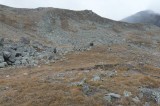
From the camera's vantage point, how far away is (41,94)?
89.2 ft

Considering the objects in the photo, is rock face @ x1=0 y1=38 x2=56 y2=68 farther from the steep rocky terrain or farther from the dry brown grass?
the dry brown grass

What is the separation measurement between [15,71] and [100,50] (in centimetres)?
2378

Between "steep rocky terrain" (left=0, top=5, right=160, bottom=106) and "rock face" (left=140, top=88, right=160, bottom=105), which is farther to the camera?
"rock face" (left=140, top=88, right=160, bottom=105)

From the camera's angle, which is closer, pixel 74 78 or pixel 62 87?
pixel 62 87

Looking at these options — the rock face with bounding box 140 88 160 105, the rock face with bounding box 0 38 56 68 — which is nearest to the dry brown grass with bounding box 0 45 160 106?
the rock face with bounding box 140 88 160 105

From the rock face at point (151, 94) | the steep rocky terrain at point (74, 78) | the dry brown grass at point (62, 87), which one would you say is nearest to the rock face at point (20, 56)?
the steep rocky terrain at point (74, 78)

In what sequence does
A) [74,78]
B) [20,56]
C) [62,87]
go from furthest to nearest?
[20,56]
[74,78]
[62,87]

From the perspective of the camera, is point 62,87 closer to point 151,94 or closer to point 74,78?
point 74,78

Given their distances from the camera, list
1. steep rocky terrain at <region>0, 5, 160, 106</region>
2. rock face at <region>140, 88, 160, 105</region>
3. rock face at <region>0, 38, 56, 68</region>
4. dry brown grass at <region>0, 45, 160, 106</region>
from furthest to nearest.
→ 1. rock face at <region>0, 38, 56, 68</region>
2. rock face at <region>140, 88, 160, 105</region>
3. steep rocky terrain at <region>0, 5, 160, 106</region>
4. dry brown grass at <region>0, 45, 160, 106</region>

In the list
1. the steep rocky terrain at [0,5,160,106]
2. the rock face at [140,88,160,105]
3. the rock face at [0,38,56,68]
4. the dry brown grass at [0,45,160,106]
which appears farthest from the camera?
the rock face at [0,38,56,68]

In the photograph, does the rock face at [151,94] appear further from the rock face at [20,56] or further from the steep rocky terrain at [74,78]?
the rock face at [20,56]

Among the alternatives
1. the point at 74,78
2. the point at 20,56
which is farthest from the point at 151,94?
the point at 20,56

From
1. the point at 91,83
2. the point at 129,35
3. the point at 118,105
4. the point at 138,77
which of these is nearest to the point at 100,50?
the point at 138,77

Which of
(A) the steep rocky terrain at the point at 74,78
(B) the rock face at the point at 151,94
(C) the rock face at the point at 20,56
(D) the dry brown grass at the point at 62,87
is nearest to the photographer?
(D) the dry brown grass at the point at 62,87
